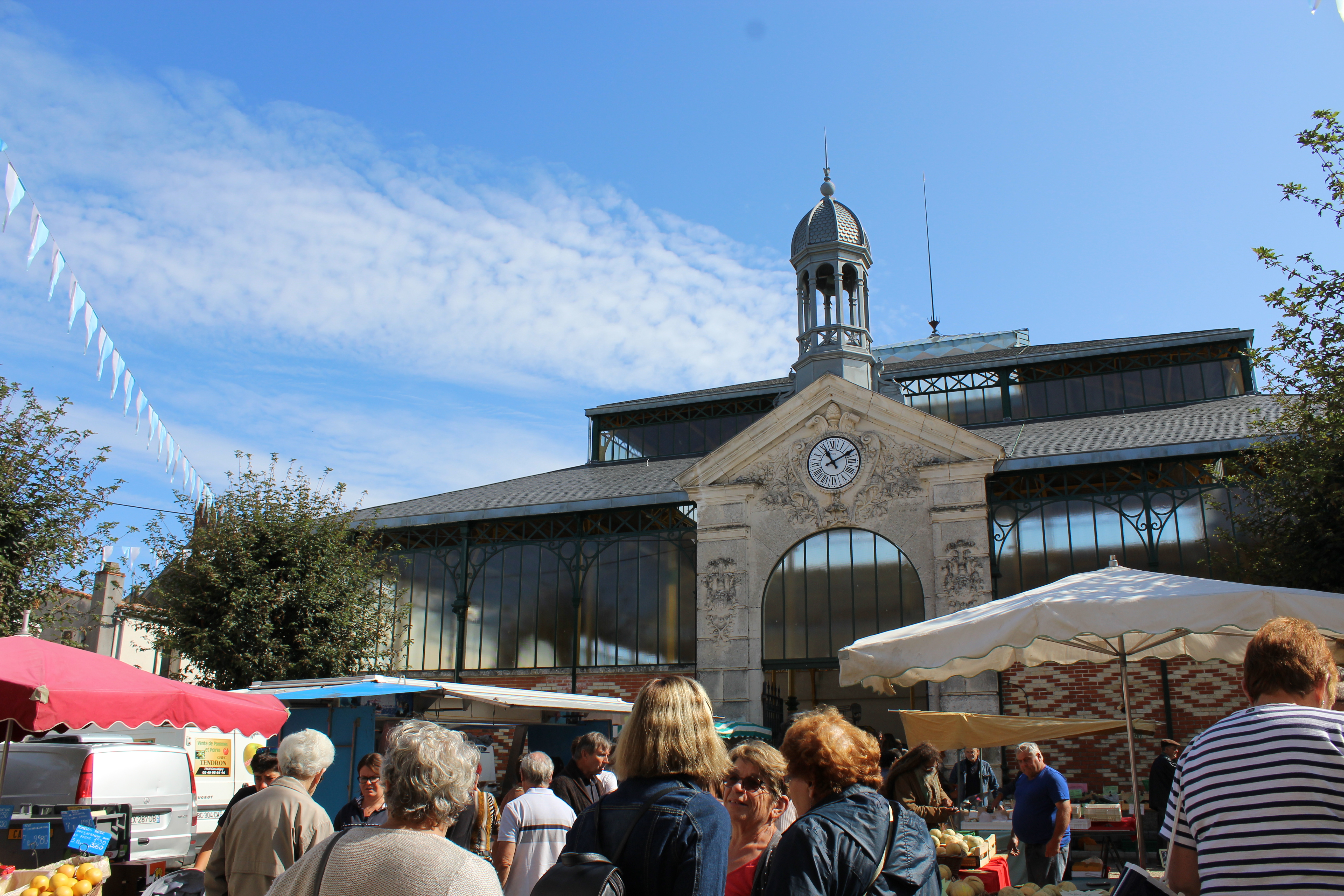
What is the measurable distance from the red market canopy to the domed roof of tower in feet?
58.1

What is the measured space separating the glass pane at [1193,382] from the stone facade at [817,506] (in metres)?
7.84

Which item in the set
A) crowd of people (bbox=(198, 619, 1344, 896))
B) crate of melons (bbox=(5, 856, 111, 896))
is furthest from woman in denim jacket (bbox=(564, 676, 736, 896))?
crate of melons (bbox=(5, 856, 111, 896))

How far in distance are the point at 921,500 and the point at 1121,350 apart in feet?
27.0

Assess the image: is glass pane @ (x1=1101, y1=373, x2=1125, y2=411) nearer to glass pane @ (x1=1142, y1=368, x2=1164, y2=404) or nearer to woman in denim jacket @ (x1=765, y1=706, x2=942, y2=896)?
glass pane @ (x1=1142, y1=368, x2=1164, y2=404)

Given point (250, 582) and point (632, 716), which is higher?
point (250, 582)

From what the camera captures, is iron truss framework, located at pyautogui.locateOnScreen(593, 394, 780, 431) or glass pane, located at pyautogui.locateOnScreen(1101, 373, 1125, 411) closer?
glass pane, located at pyautogui.locateOnScreen(1101, 373, 1125, 411)

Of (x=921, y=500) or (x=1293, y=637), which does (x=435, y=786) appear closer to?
(x=1293, y=637)

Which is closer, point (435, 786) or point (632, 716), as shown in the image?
point (435, 786)

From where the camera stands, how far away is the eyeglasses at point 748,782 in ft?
13.7

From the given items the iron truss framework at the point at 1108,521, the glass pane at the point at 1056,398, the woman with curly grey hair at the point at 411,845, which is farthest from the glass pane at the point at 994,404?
the woman with curly grey hair at the point at 411,845

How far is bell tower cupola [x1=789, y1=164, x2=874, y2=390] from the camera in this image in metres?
22.6

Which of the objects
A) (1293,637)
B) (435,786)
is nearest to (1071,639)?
(1293,637)

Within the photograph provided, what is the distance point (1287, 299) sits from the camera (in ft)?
41.9

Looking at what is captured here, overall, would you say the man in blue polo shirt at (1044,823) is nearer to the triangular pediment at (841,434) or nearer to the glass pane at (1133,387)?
the triangular pediment at (841,434)
